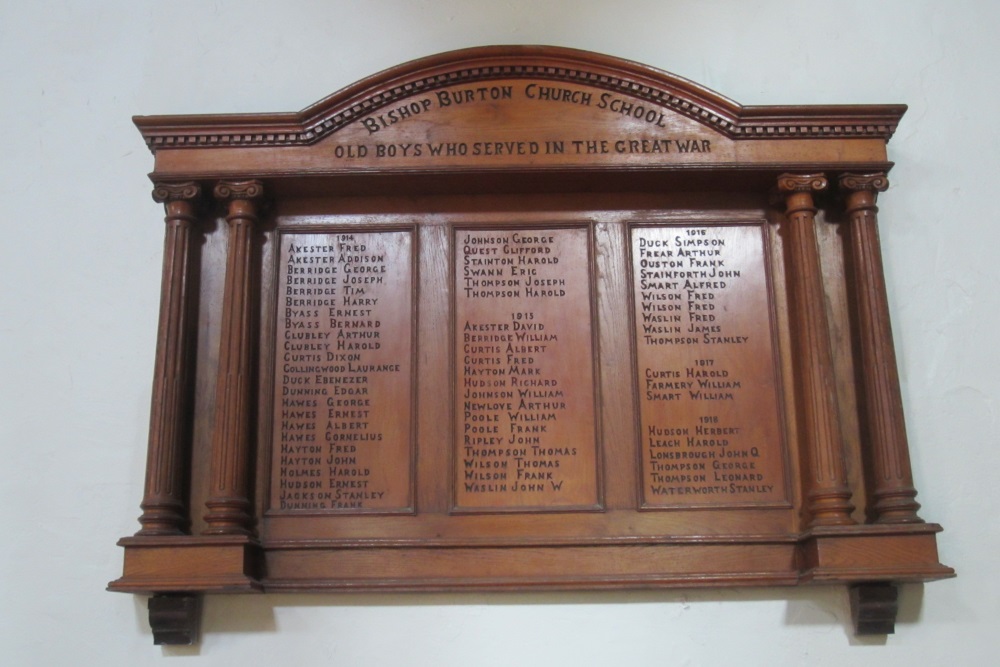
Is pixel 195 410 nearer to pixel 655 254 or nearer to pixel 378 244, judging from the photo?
pixel 378 244

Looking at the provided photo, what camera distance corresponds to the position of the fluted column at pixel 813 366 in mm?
3697

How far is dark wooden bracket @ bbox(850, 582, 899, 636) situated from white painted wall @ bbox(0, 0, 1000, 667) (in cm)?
9

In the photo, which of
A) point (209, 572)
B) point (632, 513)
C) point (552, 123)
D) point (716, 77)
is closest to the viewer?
point (209, 572)

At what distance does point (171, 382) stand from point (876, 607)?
2.83 meters

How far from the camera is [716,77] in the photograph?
4.35m

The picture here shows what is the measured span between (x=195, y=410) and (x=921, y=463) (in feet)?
9.67

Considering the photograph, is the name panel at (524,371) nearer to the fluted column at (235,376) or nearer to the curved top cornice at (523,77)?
the curved top cornice at (523,77)

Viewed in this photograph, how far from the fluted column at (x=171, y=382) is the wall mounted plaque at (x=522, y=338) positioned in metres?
0.01

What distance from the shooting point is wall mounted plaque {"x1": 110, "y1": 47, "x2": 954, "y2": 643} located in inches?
147

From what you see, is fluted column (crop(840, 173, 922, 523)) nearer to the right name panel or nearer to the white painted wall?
the white painted wall

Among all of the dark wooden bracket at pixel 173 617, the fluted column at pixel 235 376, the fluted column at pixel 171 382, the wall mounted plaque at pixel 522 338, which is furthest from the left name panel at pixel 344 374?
the dark wooden bracket at pixel 173 617

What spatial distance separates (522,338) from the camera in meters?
4.01

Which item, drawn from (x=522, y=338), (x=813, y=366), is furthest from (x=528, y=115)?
(x=813, y=366)

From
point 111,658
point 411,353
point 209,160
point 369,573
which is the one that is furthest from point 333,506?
point 209,160
